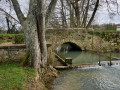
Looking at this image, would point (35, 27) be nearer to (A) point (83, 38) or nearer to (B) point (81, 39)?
(B) point (81, 39)

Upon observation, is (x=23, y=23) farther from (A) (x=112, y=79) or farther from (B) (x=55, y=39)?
(B) (x=55, y=39)

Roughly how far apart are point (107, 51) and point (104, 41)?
1.94 meters

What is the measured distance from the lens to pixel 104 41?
15.2 meters

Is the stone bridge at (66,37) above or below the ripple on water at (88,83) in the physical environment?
above

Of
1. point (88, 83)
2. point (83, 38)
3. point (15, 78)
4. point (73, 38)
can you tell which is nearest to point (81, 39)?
point (83, 38)

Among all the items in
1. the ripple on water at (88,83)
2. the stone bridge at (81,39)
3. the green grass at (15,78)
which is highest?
the stone bridge at (81,39)

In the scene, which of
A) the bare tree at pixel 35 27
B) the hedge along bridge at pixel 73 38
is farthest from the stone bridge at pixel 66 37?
the bare tree at pixel 35 27

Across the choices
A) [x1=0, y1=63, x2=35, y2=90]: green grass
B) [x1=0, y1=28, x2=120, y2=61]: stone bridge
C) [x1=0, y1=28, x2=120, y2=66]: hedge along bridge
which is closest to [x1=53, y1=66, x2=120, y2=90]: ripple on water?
[x1=0, y1=63, x2=35, y2=90]: green grass

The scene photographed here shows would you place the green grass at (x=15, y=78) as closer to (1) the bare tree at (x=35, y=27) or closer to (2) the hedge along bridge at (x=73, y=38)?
(1) the bare tree at (x=35, y=27)

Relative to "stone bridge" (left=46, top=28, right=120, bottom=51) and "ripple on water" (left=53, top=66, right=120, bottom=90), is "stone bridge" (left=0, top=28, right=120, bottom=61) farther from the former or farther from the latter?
"ripple on water" (left=53, top=66, right=120, bottom=90)

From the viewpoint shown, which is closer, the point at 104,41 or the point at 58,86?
the point at 58,86

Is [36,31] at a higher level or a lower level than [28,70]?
higher

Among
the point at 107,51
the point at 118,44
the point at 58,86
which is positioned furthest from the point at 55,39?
the point at 58,86

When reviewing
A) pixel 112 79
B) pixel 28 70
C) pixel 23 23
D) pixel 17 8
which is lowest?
pixel 112 79
